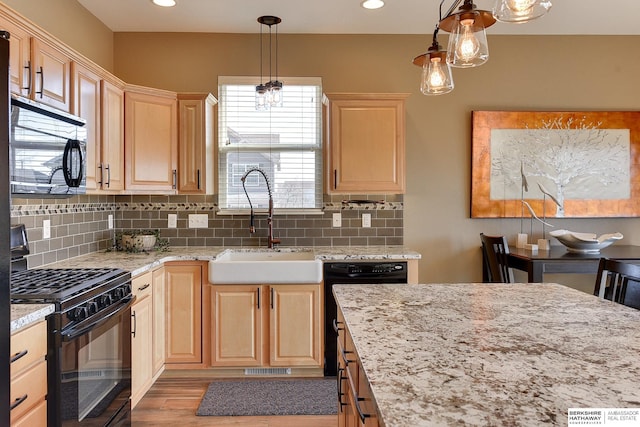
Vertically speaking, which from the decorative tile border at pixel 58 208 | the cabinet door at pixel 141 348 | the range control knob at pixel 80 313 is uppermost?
the decorative tile border at pixel 58 208

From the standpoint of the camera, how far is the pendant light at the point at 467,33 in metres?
1.41

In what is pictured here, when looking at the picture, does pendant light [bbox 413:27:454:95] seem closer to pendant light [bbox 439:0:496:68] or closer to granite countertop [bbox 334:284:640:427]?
pendant light [bbox 439:0:496:68]

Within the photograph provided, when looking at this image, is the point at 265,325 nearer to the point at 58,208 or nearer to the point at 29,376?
the point at 58,208

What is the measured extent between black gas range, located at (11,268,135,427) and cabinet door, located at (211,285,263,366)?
2.55 feet

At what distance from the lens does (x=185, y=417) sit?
2688 mm

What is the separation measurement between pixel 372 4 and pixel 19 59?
2284 millimetres

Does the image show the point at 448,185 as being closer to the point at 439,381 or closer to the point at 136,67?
the point at 136,67

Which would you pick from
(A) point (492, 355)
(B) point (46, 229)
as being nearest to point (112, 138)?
(B) point (46, 229)

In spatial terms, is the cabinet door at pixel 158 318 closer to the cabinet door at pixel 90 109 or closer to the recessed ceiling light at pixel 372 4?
the cabinet door at pixel 90 109

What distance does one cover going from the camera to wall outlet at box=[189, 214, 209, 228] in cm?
378

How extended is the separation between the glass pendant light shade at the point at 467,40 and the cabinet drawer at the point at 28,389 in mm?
1844

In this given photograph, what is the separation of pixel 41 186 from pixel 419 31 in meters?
3.08

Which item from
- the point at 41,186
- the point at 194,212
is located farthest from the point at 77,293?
the point at 194,212

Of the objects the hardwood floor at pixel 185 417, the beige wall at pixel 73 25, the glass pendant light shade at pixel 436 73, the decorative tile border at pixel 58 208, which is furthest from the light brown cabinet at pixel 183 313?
the glass pendant light shade at pixel 436 73
